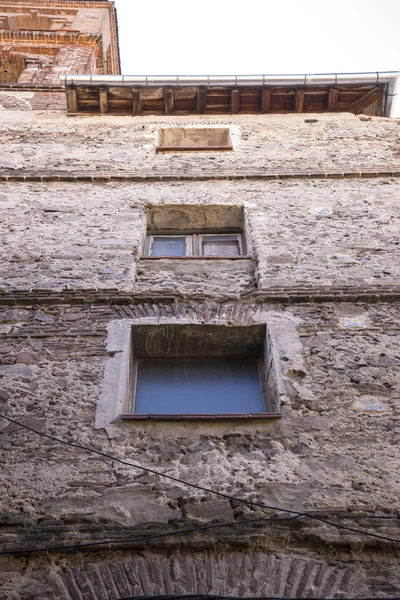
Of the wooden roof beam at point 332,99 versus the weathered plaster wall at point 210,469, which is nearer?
the weathered plaster wall at point 210,469

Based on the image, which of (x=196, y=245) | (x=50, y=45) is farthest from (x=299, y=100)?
(x=50, y=45)

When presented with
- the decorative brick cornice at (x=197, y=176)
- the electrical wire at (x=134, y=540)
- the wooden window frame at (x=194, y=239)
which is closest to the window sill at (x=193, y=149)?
the decorative brick cornice at (x=197, y=176)

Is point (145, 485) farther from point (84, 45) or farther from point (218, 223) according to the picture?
point (84, 45)

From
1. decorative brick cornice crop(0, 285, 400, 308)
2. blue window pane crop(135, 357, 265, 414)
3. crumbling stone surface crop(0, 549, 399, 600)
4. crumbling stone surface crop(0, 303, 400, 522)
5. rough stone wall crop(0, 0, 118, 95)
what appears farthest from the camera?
rough stone wall crop(0, 0, 118, 95)

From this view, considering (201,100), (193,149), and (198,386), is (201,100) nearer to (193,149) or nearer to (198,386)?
(193,149)

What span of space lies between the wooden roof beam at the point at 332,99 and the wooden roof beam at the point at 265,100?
964 millimetres

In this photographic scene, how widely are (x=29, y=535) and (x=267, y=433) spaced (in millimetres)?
1717

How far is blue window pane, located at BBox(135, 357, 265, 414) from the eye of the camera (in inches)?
205

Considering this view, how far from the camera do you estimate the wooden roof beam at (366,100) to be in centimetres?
1065

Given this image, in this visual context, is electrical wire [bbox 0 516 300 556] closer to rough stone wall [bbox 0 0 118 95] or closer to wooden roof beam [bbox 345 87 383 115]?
wooden roof beam [bbox 345 87 383 115]

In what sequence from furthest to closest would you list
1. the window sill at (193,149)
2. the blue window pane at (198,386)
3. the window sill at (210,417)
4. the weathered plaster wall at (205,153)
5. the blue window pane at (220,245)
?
the window sill at (193,149) → the weathered plaster wall at (205,153) → the blue window pane at (220,245) → the blue window pane at (198,386) → the window sill at (210,417)

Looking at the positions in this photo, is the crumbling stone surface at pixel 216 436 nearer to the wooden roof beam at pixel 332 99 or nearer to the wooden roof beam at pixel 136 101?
the wooden roof beam at pixel 136 101

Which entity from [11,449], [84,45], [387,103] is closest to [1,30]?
[84,45]

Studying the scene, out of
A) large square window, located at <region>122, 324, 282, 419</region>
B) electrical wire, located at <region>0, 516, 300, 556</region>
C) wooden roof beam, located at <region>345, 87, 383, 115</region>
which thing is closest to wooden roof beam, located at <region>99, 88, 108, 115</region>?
wooden roof beam, located at <region>345, 87, 383, 115</region>
